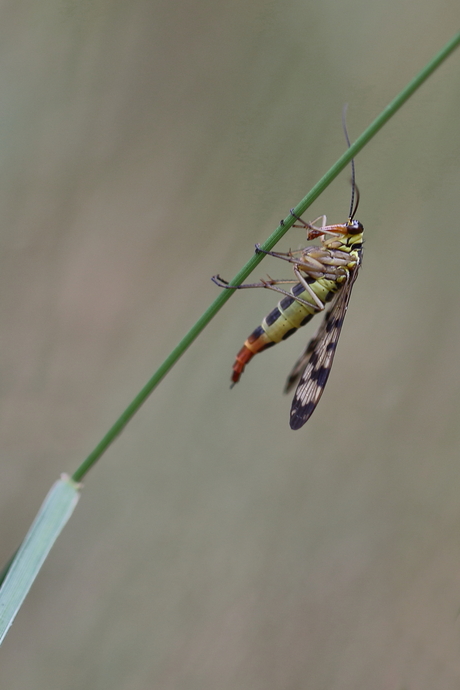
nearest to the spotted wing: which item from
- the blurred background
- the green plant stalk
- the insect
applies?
the insect

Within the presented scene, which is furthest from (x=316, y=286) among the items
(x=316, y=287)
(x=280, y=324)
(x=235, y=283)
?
(x=235, y=283)

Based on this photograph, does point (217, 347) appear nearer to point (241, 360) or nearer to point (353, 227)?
point (241, 360)

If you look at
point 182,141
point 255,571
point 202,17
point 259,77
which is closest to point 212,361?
point 255,571

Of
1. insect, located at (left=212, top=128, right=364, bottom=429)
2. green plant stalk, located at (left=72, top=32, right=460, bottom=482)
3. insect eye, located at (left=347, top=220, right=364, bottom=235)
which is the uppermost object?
insect eye, located at (left=347, top=220, right=364, bottom=235)

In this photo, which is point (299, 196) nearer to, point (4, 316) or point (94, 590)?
point (4, 316)

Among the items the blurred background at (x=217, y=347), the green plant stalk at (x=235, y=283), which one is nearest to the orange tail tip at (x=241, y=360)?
the green plant stalk at (x=235, y=283)

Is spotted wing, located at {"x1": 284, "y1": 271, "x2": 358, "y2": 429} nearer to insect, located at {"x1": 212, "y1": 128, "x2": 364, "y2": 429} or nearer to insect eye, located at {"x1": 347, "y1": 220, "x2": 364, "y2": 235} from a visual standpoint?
insect, located at {"x1": 212, "y1": 128, "x2": 364, "y2": 429}
